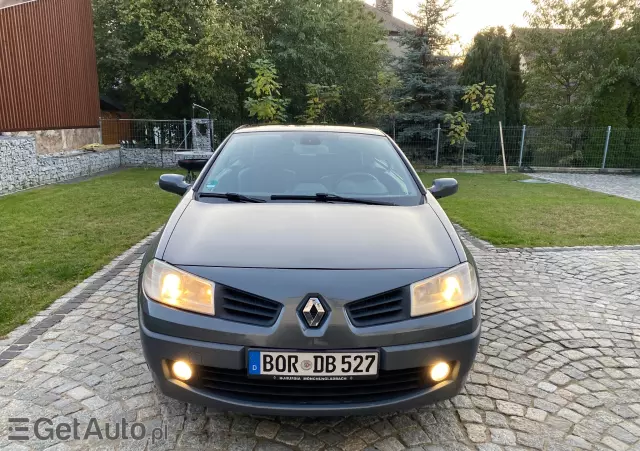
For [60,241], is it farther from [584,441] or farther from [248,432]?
[584,441]

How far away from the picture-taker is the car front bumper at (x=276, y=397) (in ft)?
6.39

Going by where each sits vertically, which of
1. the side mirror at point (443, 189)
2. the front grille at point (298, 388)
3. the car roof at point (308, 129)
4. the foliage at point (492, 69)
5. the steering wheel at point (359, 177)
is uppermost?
the foliage at point (492, 69)

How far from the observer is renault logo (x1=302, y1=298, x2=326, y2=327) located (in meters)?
1.94

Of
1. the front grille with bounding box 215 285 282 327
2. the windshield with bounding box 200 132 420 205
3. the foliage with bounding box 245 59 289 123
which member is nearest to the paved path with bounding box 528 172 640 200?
the foliage with bounding box 245 59 289 123

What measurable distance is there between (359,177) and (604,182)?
13.6 metres

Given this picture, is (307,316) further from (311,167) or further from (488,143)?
(488,143)

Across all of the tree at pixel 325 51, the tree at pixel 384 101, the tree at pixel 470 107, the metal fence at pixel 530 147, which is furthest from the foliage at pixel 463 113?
the tree at pixel 325 51

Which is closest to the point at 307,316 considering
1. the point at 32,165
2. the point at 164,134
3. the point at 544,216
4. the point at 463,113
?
the point at 544,216

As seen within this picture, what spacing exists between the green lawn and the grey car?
429 centimetres

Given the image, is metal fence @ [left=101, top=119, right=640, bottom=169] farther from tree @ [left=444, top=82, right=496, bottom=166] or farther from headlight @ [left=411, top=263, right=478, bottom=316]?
headlight @ [left=411, top=263, right=478, bottom=316]

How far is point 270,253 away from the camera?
7.02 feet

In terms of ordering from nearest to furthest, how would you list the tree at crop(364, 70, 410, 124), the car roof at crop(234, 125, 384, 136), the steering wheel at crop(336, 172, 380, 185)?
the steering wheel at crop(336, 172, 380, 185) < the car roof at crop(234, 125, 384, 136) < the tree at crop(364, 70, 410, 124)

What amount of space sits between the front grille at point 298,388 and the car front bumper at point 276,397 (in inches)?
0.6

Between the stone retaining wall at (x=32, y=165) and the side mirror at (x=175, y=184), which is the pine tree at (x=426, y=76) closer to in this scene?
the stone retaining wall at (x=32, y=165)
